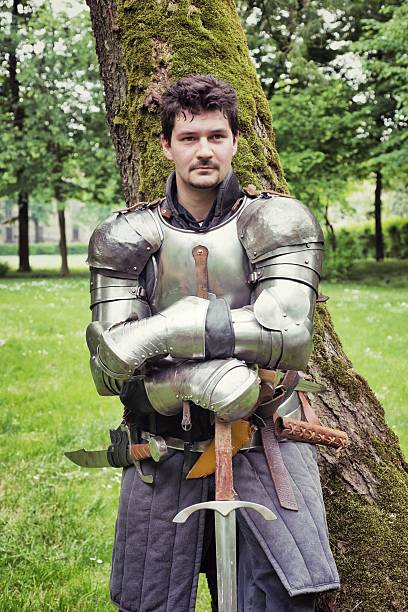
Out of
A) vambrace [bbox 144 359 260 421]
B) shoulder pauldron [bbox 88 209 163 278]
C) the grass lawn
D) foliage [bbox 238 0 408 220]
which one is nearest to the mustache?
shoulder pauldron [bbox 88 209 163 278]

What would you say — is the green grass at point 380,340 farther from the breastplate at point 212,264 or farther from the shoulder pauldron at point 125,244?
the shoulder pauldron at point 125,244

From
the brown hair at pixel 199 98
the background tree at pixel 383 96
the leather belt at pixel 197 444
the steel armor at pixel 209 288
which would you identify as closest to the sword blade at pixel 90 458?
the leather belt at pixel 197 444

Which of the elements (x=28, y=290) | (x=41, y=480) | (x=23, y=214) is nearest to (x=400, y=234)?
(x=23, y=214)

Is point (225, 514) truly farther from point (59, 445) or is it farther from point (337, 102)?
point (337, 102)

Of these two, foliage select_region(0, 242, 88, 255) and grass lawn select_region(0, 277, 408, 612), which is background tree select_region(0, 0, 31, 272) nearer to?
grass lawn select_region(0, 277, 408, 612)

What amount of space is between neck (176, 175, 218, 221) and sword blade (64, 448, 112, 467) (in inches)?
36.4

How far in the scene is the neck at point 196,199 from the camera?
232 cm

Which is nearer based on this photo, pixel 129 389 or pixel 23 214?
pixel 129 389

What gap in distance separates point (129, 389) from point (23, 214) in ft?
71.6

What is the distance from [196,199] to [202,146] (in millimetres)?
199

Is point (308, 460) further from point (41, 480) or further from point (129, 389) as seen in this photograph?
point (41, 480)

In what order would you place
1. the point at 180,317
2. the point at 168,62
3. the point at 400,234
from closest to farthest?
the point at 180,317 < the point at 168,62 < the point at 400,234

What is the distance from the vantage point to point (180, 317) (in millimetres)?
2080

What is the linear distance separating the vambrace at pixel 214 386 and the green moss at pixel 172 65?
3.52 feet
